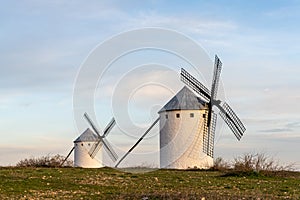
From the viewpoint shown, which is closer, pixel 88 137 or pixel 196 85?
pixel 196 85

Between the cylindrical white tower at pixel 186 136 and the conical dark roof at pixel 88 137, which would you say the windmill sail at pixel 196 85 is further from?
the conical dark roof at pixel 88 137

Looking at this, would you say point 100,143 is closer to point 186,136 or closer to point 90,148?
point 90,148

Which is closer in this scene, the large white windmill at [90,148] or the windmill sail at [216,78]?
the windmill sail at [216,78]

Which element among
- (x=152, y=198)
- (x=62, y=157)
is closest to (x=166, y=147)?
(x=62, y=157)

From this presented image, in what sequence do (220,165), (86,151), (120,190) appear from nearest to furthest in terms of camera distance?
(120,190) < (220,165) < (86,151)

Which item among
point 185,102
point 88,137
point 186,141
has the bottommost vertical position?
point 186,141

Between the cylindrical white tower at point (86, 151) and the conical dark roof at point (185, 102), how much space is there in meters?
22.7

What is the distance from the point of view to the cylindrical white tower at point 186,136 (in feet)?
166

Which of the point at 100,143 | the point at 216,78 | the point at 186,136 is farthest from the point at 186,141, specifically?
the point at 100,143

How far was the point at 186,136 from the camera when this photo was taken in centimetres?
5050

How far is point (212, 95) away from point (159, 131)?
5934mm

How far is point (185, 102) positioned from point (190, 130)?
9.35ft

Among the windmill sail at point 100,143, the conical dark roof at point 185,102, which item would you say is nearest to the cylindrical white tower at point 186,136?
the conical dark roof at point 185,102

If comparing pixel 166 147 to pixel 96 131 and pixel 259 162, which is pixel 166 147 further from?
pixel 96 131
